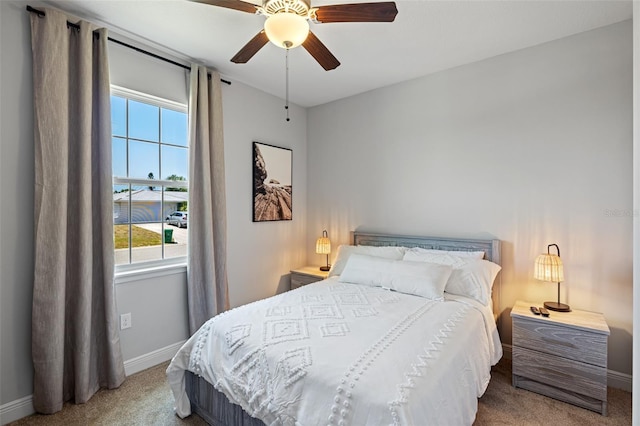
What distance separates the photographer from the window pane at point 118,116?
8.04 ft

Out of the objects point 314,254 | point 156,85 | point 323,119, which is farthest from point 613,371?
point 156,85

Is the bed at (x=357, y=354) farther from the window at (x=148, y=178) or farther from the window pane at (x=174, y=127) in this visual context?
the window pane at (x=174, y=127)

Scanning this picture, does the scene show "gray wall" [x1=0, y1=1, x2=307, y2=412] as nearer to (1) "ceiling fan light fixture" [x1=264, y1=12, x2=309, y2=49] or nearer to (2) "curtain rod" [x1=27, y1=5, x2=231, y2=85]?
(2) "curtain rod" [x1=27, y1=5, x2=231, y2=85]

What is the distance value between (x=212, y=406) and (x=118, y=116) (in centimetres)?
226

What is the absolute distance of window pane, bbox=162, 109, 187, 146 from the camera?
2793mm

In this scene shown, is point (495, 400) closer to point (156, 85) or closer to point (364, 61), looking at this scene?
point (364, 61)

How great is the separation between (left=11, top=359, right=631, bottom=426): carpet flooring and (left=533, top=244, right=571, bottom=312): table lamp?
2.07 feet

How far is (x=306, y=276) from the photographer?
3.56 meters

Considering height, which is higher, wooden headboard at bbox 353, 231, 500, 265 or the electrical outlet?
wooden headboard at bbox 353, 231, 500, 265

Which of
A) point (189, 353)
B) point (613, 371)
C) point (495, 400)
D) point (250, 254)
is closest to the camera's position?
point (189, 353)

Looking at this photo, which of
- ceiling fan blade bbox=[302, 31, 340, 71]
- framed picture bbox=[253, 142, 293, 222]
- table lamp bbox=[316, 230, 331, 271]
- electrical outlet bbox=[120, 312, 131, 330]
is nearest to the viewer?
ceiling fan blade bbox=[302, 31, 340, 71]

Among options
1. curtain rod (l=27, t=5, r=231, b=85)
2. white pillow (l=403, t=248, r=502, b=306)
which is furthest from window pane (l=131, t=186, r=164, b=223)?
white pillow (l=403, t=248, r=502, b=306)

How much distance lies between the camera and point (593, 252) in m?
2.31

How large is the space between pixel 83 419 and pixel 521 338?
3001 mm
